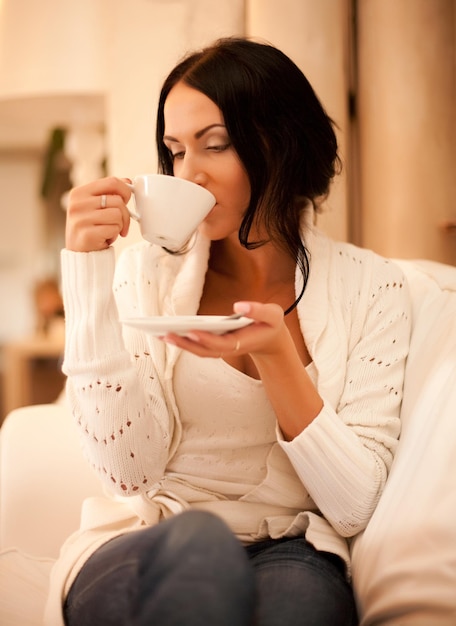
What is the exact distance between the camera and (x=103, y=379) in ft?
3.37

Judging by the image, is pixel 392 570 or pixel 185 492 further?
pixel 185 492

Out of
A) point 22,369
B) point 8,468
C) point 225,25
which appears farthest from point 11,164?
point 8,468

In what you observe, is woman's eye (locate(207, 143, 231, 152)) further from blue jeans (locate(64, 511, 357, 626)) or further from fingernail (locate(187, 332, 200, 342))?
blue jeans (locate(64, 511, 357, 626))

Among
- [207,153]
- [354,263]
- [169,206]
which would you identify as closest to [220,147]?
[207,153]

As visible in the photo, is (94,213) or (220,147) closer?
(94,213)

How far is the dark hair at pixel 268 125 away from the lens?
115 centimetres

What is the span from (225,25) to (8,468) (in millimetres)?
1041

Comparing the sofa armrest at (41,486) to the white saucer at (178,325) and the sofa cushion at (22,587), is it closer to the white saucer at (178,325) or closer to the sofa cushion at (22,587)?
the sofa cushion at (22,587)

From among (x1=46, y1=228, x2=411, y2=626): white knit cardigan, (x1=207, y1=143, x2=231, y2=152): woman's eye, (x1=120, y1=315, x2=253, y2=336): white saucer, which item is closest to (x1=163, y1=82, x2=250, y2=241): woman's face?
(x1=207, y1=143, x2=231, y2=152): woman's eye

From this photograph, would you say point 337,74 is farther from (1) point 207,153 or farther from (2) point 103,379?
(2) point 103,379

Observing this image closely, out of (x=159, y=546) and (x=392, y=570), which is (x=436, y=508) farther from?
(x=159, y=546)

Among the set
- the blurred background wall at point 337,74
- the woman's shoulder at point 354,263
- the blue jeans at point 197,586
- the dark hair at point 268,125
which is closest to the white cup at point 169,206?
the dark hair at point 268,125

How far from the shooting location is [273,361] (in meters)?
1.00

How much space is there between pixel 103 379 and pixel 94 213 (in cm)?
23
